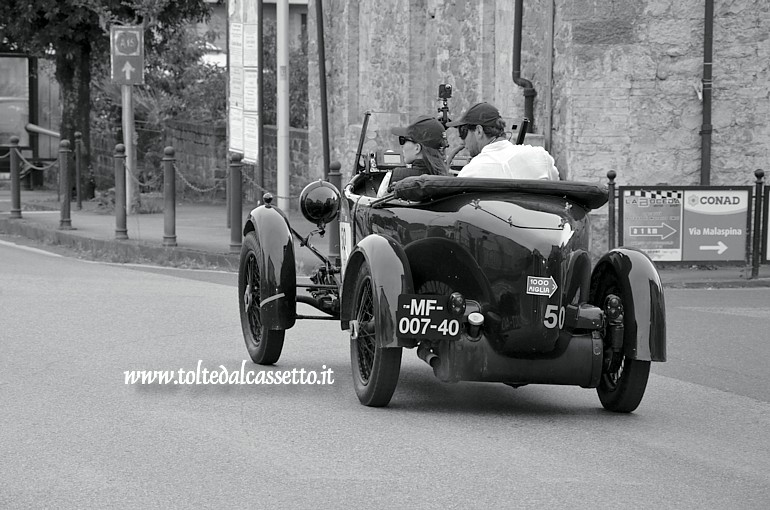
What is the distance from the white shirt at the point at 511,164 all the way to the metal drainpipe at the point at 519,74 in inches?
406

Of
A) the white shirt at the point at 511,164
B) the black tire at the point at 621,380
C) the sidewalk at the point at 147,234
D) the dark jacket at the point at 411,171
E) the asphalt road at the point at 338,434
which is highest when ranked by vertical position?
the white shirt at the point at 511,164

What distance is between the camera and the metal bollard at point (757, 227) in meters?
15.0

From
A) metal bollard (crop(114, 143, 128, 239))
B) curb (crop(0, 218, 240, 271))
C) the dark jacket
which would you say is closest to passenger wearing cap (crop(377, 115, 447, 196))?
the dark jacket

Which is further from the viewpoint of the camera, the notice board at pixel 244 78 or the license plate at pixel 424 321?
the notice board at pixel 244 78

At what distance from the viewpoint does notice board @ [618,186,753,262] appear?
15.2 m

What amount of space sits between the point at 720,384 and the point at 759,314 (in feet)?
13.1

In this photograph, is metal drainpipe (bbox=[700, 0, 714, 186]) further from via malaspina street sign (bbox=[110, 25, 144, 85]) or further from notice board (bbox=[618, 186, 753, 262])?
via malaspina street sign (bbox=[110, 25, 144, 85])

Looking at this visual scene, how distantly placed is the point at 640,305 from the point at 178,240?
38.9 feet

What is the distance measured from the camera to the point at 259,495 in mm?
5633

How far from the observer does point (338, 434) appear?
22.4 ft

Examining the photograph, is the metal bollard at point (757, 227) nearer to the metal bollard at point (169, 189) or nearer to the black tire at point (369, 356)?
the metal bollard at point (169, 189)

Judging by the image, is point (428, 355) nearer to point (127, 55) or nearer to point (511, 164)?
point (511, 164)

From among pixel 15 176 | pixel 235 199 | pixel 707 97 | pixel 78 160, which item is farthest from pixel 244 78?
pixel 78 160

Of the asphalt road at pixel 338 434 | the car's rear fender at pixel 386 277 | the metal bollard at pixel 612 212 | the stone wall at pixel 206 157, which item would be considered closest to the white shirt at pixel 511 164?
the car's rear fender at pixel 386 277
